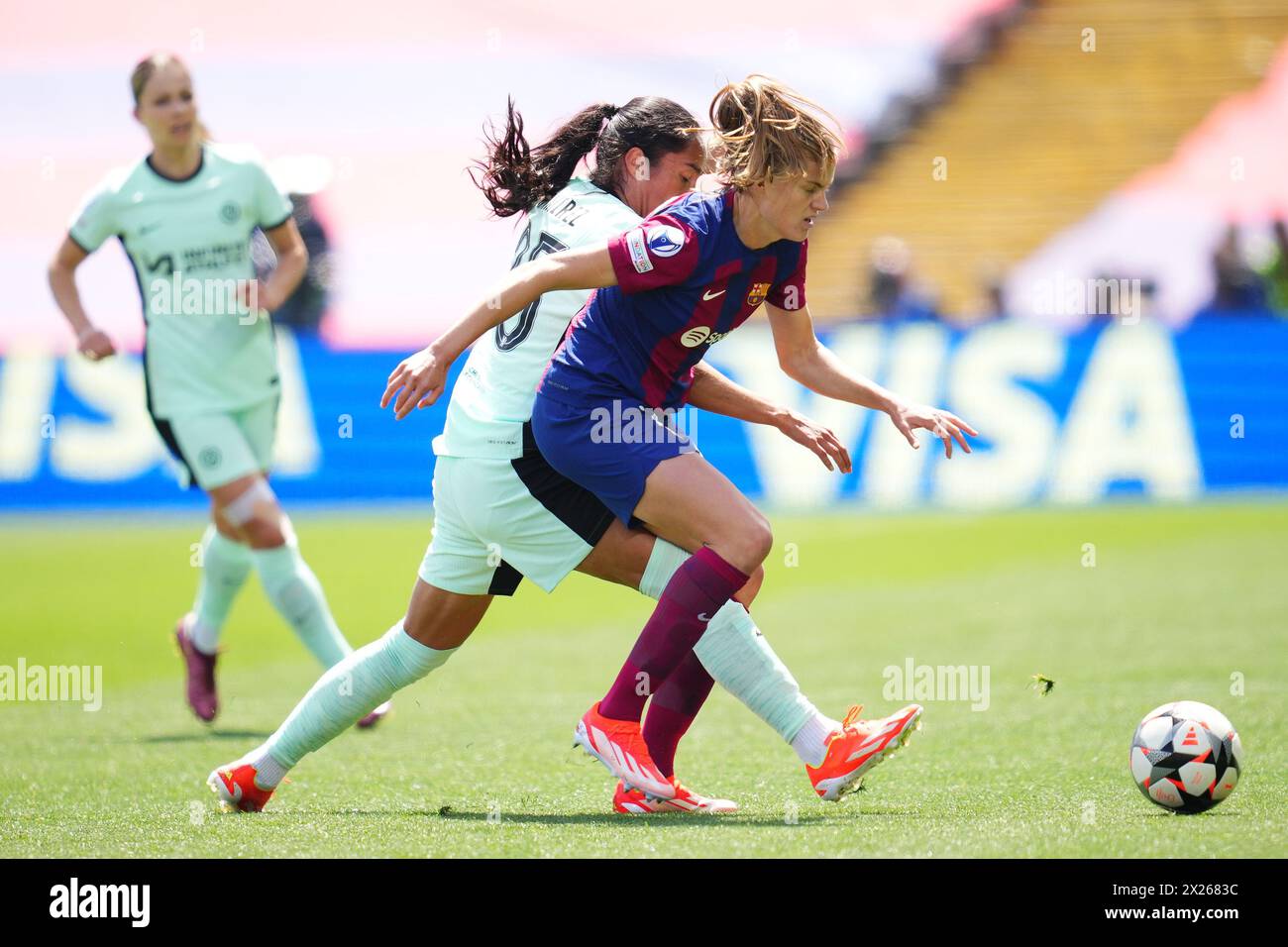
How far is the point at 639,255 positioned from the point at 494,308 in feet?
1.35

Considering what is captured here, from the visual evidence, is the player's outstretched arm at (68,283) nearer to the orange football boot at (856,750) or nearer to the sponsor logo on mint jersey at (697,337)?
the sponsor logo on mint jersey at (697,337)

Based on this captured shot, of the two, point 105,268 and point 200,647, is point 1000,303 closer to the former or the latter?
point 105,268

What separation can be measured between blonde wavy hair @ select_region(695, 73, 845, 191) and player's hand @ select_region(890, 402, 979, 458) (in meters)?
0.73

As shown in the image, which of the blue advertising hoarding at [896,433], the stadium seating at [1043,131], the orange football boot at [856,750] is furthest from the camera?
the stadium seating at [1043,131]

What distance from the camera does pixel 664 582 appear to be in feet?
14.8

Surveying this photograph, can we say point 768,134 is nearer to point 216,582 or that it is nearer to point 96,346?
point 96,346

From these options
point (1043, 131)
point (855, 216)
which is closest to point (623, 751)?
point (855, 216)

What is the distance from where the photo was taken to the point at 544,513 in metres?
4.53

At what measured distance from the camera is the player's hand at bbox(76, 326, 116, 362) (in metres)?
6.55

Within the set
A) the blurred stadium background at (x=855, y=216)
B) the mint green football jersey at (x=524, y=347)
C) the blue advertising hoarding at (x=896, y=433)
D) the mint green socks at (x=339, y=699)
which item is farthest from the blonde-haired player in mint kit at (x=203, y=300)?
the blurred stadium background at (x=855, y=216)

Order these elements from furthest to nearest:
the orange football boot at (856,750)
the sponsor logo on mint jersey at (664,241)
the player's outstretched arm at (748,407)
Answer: the player's outstretched arm at (748,407)
the orange football boot at (856,750)
the sponsor logo on mint jersey at (664,241)

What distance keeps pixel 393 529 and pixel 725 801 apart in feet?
39.4

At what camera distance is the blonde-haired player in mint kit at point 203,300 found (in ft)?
22.4
